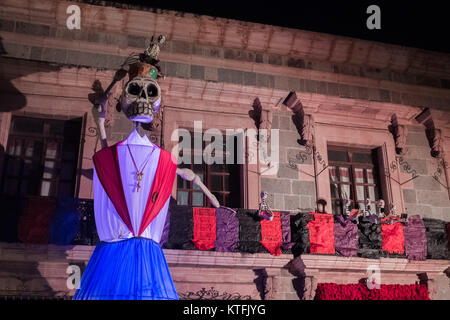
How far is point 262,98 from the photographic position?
32.4 feet

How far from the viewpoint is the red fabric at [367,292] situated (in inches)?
340

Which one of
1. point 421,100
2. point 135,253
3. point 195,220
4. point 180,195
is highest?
point 421,100

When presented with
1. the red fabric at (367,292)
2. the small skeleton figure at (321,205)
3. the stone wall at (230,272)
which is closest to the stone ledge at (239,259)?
the stone wall at (230,272)

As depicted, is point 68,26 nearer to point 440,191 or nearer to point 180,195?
point 180,195

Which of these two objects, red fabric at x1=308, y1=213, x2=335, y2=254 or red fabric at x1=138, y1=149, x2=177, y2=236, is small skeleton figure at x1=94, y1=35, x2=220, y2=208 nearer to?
red fabric at x1=138, y1=149, x2=177, y2=236

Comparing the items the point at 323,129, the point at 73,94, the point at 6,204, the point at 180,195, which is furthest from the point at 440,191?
the point at 6,204

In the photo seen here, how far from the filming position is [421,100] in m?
10.7

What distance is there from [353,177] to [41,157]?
606cm

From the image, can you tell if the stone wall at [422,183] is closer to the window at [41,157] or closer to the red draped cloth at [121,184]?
the red draped cloth at [121,184]

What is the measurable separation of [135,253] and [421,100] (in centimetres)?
754

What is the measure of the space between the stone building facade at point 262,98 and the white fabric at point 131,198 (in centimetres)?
202

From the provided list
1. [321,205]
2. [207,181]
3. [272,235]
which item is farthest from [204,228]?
[321,205]

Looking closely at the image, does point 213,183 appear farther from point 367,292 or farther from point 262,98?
point 367,292
